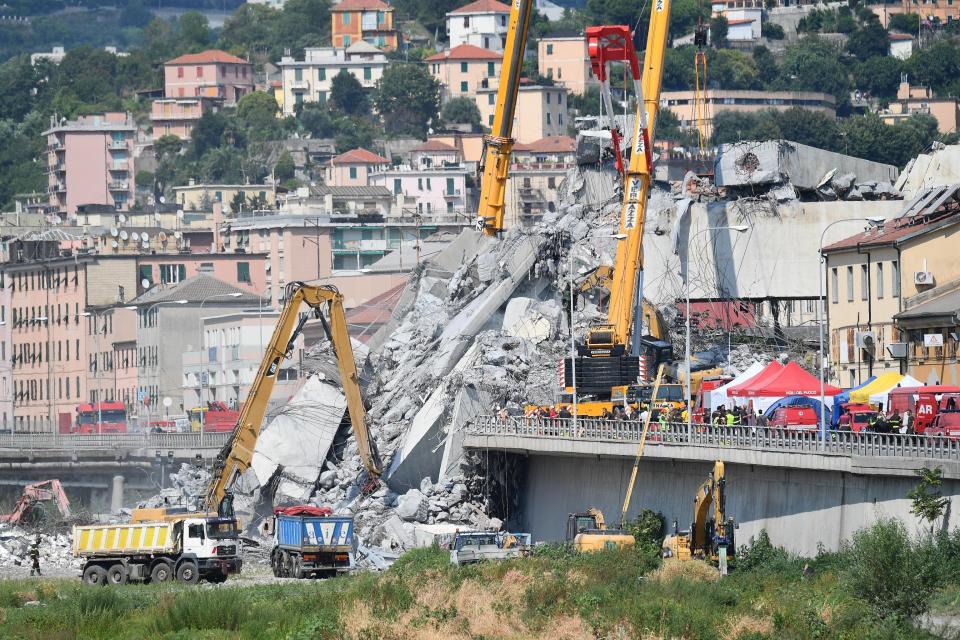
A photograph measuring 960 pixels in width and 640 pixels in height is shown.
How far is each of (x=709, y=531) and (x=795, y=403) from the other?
6.23 metres

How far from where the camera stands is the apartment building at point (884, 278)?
3088 inches

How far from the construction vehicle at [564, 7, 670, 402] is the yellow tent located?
35.0 ft

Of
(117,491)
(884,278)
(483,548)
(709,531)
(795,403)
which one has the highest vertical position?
(884,278)

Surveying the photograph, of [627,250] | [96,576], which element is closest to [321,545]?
[96,576]

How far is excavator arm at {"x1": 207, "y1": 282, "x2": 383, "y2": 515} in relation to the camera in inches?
3162

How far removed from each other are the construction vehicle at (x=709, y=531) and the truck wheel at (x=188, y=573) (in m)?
13.9

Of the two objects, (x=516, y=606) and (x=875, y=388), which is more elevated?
(x=875, y=388)

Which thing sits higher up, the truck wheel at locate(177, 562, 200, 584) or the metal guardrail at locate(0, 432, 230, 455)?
the truck wheel at locate(177, 562, 200, 584)

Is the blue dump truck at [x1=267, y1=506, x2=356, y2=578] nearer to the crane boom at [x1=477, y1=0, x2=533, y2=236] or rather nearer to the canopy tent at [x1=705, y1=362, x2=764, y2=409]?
the canopy tent at [x1=705, y1=362, x2=764, y2=409]

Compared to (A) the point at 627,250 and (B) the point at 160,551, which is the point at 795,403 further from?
(B) the point at 160,551

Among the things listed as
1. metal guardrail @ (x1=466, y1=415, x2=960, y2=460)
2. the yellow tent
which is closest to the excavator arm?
metal guardrail @ (x1=466, y1=415, x2=960, y2=460)

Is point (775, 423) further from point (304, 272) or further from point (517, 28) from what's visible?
point (304, 272)

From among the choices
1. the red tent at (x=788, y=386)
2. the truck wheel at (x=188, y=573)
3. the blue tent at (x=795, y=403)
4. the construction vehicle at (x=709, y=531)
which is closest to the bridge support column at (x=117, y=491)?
the truck wheel at (x=188, y=573)

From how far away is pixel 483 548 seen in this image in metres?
65.6
